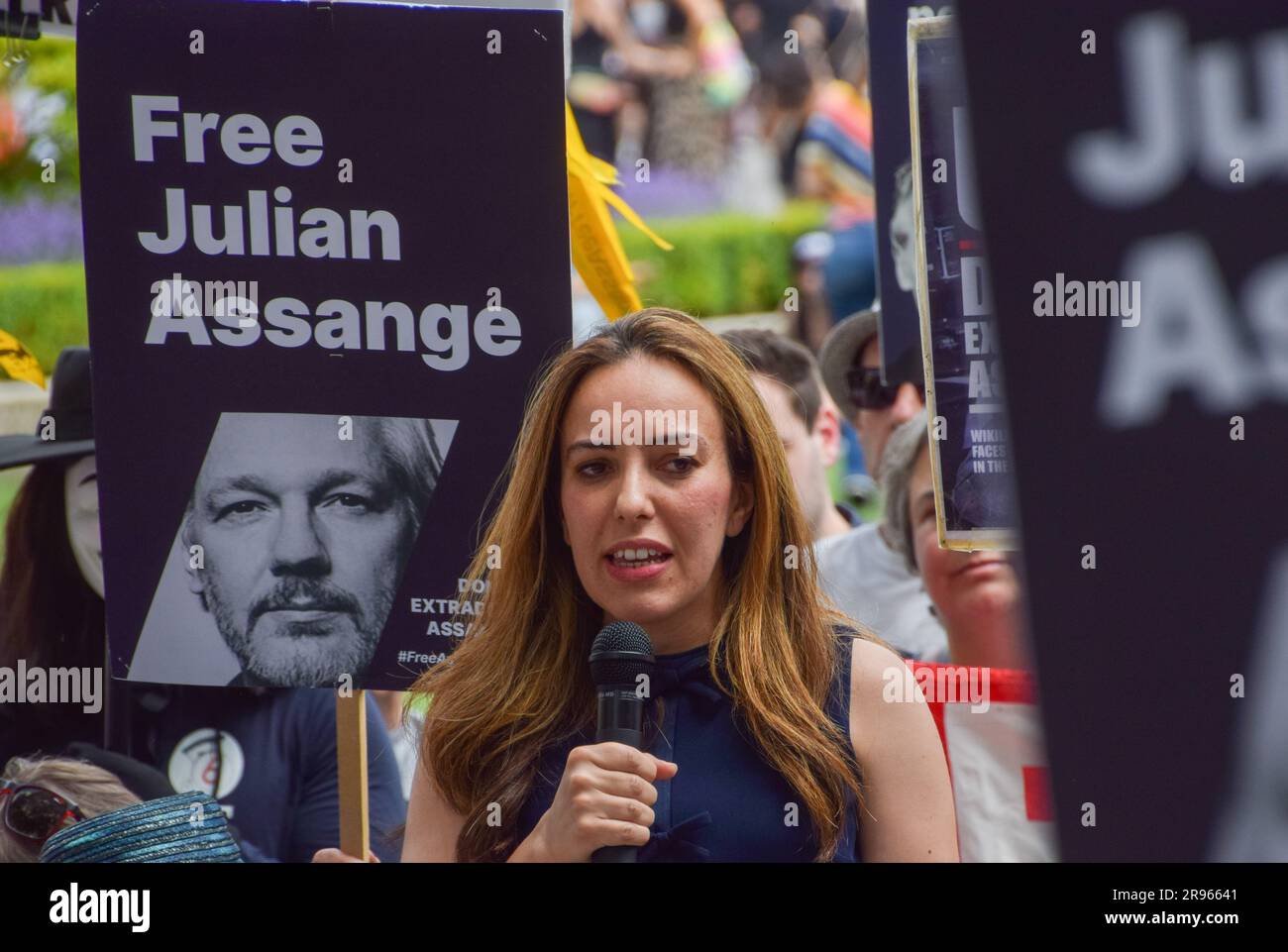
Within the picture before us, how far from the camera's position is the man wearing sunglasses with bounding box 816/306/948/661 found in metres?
3.55

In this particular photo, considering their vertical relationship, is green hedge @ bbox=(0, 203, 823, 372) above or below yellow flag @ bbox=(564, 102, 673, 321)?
above

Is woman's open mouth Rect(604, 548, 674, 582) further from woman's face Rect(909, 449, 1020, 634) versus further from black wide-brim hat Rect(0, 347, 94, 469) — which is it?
black wide-brim hat Rect(0, 347, 94, 469)

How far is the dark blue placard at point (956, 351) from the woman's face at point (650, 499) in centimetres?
46

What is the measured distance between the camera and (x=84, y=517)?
3.25 m

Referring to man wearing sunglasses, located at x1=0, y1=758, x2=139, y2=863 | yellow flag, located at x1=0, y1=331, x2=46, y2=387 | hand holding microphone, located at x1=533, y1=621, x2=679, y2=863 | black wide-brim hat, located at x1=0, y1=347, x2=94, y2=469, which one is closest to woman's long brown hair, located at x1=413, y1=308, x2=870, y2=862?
hand holding microphone, located at x1=533, y1=621, x2=679, y2=863

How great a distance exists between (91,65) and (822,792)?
1659mm

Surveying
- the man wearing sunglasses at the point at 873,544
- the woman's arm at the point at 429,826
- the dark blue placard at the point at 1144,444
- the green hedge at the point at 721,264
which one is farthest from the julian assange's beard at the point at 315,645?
the green hedge at the point at 721,264

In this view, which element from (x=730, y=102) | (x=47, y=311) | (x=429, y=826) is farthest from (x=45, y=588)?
(x=730, y=102)

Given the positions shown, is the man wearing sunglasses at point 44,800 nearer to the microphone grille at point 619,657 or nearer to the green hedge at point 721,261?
the microphone grille at point 619,657

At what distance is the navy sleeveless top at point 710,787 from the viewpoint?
2.13m

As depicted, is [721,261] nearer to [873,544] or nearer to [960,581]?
[873,544]

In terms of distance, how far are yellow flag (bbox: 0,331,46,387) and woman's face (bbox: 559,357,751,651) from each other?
1.14 m

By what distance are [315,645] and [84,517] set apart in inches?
31.2

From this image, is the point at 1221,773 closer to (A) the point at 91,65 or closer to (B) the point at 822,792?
(B) the point at 822,792
